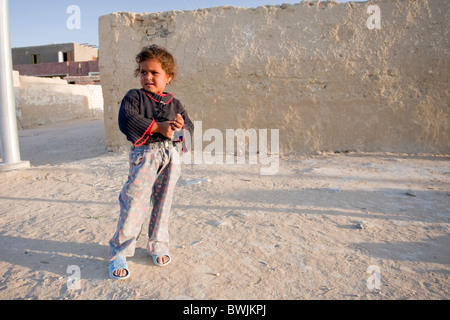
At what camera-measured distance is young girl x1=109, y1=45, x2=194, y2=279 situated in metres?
1.55

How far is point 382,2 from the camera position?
14.6 ft

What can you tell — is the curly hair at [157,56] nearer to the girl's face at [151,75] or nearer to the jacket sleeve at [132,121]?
the girl's face at [151,75]

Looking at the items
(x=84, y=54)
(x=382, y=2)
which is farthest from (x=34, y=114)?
(x=84, y=54)

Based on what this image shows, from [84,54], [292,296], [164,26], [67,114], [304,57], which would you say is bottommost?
[292,296]

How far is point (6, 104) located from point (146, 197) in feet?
12.0

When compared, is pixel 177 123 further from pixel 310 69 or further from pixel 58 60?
pixel 58 60

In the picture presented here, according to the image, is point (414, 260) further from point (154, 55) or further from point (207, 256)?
point (154, 55)

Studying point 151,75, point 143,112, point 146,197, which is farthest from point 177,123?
point 146,197

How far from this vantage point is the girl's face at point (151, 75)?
1.63 meters

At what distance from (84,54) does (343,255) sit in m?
27.5

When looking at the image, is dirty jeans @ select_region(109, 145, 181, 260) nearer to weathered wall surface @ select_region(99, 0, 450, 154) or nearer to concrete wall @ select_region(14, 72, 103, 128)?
weathered wall surface @ select_region(99, 0, 450, 154)

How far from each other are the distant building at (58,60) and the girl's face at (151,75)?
19372 millimetres

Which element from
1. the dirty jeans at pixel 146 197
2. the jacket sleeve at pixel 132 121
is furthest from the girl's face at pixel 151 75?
the dirty jeans at pixel 146 197

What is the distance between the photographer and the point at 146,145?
1643 mm
